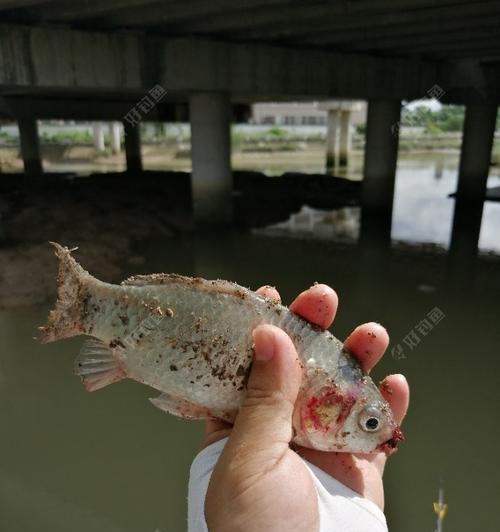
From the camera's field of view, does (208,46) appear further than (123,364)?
Yes

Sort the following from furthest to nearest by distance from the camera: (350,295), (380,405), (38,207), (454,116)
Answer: (454,116) < (38,207) < (350,295) < (380,405)

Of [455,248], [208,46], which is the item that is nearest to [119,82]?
[208,46]

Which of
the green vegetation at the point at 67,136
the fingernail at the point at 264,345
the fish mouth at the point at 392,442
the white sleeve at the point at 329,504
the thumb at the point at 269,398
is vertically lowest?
the white sleeve at the point at 329,504

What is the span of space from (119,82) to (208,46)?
329cm

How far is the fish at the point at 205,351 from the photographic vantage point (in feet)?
8.79

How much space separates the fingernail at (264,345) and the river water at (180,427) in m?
3.74

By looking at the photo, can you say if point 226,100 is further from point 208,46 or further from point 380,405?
point 380,405

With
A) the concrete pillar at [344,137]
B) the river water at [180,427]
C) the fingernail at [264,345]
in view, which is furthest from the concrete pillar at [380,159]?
the concrete pillar at [344,137]

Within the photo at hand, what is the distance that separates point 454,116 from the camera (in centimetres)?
8294

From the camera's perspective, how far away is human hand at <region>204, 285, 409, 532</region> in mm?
2234

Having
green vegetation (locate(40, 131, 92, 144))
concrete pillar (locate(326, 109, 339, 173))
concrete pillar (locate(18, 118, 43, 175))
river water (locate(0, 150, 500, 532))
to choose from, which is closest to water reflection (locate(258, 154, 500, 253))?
river water (locate(0, 150, 500, 532))

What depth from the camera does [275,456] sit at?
2389 millimetres

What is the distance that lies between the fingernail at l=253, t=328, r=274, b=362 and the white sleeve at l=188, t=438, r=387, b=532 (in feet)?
2.45

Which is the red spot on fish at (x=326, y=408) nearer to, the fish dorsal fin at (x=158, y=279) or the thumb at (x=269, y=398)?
the thumb at (x=269, y=398)
